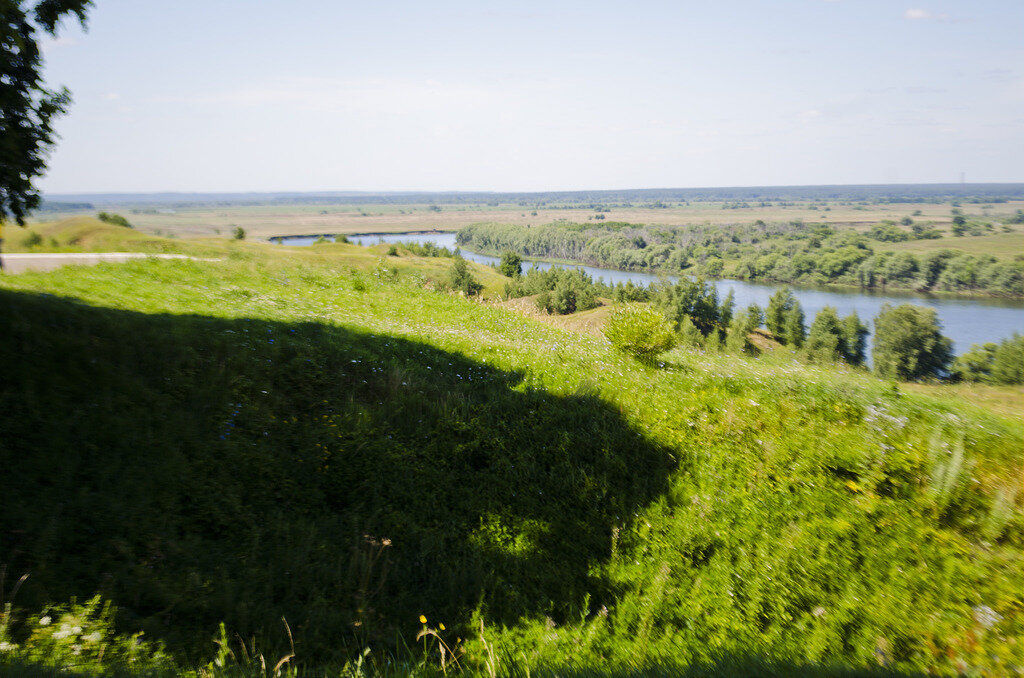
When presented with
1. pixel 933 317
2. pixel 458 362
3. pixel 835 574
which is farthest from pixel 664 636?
pixel 933 317

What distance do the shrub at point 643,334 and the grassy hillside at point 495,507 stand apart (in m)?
1.82

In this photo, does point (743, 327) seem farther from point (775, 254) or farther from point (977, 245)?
point (775, 254)

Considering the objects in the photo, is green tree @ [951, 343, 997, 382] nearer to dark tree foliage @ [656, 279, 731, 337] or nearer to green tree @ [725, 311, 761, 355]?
green tree @ [725, 311, 761, 355]

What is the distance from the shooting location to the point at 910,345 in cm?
5222

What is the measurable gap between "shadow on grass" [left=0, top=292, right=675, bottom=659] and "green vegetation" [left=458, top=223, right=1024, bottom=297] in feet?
322

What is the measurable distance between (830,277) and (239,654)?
13787 centimetres

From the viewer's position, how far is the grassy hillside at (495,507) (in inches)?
168

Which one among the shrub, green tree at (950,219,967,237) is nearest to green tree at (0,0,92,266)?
the shrub

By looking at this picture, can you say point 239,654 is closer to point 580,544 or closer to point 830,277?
point 580,544

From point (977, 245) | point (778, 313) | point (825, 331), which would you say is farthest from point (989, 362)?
point (977, 245)

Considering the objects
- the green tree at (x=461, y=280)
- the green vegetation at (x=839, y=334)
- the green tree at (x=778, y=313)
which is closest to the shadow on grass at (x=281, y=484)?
the green tree at (x=461, y=280)

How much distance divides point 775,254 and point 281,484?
147 m

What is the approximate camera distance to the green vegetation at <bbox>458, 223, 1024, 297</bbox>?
3290 inches

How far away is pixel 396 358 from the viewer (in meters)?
10.2
